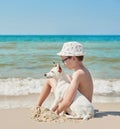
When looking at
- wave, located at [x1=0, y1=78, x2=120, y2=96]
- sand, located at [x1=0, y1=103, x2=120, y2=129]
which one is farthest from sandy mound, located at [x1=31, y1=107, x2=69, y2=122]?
wave, located at [x1=0, y1=78, x2=120, y2=96]

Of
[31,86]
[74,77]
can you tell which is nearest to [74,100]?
[74,77]

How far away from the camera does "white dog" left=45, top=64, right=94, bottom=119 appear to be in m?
4.81

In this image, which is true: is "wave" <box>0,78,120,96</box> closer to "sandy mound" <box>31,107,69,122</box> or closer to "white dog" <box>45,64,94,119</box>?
"sandy mound" <box>31,107,69,122</box>

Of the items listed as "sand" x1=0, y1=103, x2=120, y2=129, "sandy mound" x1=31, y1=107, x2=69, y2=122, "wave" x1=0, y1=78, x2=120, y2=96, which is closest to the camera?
"sand" x1=0, y1=103, x2=120, y2=129

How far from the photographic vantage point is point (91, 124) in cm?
459

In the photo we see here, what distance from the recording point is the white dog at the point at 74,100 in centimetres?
481

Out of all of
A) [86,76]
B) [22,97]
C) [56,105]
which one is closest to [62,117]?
[56,105]

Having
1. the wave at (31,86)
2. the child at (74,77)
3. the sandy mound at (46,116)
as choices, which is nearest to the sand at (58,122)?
the sandy mound at (46,116)

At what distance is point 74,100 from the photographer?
16.0 feet

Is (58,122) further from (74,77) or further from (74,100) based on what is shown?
(74,77)

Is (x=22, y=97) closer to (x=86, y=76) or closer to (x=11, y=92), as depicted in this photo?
(x=11, y=92)

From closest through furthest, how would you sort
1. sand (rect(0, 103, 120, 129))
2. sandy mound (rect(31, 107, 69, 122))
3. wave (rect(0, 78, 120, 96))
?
sand (rect(0, 103, 120, 129)) → sandy mound (rect(31, 107, 69, 122)) → wave (rect(0, 78, 120, 96))

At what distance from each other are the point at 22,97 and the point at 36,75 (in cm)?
354

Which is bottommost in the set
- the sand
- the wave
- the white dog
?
the wave
